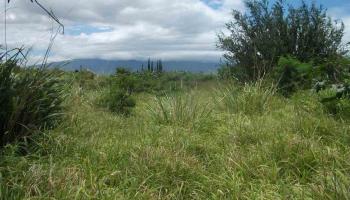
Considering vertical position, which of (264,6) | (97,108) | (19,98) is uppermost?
(264,6)

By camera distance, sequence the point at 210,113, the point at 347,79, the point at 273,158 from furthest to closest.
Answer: the point at 210,113 → the point at 347,79 → the point at 273,158

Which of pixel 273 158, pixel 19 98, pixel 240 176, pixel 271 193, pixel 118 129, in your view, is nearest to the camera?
pixel 271 193

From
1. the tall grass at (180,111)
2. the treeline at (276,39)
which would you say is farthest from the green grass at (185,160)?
→ the treeline at (276,39)

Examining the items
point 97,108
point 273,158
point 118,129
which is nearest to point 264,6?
point 97,108

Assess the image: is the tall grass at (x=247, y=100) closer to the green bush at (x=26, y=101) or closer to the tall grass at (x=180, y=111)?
the tall grass at (x=180, y=111)

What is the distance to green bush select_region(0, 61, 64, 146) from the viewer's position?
5.45 metres

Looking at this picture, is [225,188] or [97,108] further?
[97,108]

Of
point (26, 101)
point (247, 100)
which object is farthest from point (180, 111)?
point (26, 101)

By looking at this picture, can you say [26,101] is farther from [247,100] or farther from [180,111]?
[247,100]

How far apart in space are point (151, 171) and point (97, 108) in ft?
15.9

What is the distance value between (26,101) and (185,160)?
195 centimetres

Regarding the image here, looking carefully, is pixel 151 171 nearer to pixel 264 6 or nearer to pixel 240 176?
pixel 240 176

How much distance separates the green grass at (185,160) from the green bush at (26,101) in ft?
0.65

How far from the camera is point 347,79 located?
6.12 m
